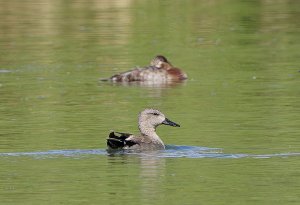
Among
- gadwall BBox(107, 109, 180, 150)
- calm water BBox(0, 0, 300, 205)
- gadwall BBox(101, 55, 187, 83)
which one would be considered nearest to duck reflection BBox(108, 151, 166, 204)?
calm water BBox(0, 0, 300, 205)

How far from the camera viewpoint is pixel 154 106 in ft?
71.7

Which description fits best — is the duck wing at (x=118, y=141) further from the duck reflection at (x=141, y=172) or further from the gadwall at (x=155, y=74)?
the gadwall at (x=155, y=74)

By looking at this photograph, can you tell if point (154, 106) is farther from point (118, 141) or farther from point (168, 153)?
point (118, 141)

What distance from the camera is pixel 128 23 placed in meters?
38.2

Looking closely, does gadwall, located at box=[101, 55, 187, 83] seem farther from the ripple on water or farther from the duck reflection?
the duck reflection

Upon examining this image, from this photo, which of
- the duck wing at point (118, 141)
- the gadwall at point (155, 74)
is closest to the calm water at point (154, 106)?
the duck wing at point (118, 141)

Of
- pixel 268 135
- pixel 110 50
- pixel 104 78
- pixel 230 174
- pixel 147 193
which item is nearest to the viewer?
pixel 147 193

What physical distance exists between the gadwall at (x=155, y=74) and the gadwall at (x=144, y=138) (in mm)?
7710

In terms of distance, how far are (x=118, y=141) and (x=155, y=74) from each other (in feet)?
33.3

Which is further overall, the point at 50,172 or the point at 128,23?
the point at 128,23

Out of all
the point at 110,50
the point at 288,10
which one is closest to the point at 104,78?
the point at 110,50

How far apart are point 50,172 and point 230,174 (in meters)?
2.02

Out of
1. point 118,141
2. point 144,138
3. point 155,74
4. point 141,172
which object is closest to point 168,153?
point 144,138

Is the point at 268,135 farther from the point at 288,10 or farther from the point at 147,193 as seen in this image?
the point at 288,10
